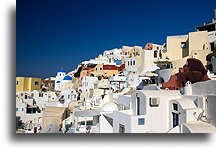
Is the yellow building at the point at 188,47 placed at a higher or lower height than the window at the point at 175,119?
higher

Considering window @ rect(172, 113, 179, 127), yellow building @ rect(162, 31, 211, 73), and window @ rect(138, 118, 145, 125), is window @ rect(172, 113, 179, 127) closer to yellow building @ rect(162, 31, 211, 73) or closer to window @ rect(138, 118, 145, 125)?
window @ rect(138, 118, 145, 125)

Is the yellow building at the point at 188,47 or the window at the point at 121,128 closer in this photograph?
the window at the point at 121,128

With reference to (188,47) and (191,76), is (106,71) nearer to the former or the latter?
(188,47)

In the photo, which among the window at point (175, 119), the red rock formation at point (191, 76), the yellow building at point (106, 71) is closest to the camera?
the window at point (175, 119)

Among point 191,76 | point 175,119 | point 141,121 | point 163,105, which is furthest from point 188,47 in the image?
point 141,121

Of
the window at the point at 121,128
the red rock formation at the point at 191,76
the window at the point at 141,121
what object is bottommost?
the window at the point at 121,128

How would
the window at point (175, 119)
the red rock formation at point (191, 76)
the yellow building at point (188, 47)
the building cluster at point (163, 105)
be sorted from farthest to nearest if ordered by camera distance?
the yellow building at point (188, 47) < the red rock formation at point (191, 76) < the window at point (175, 119) < the building cluster at point (163, 105)

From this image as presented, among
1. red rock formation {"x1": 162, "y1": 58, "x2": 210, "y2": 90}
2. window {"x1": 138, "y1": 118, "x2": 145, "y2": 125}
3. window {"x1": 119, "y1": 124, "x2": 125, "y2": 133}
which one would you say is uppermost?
red rock formation {"x1": 162, "y1": 58, "x2": 210, "y2": 90}

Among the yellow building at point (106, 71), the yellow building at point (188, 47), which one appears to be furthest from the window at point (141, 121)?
the yellow building at point (106, 71)

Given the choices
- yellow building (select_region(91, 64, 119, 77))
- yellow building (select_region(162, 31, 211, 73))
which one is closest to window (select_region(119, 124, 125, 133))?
yellow building (select_region(162, 31, 211, 73))

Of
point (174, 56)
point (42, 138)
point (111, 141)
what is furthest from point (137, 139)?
point (174, 56)

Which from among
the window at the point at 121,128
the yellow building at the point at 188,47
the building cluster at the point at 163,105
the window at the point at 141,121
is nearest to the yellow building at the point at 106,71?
the building cluster at the point at 163,105

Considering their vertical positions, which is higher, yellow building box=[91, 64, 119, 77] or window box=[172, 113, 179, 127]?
yellow building box=[91, 64, 119, 77]

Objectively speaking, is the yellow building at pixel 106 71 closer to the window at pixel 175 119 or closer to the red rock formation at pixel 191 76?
the red rock formation at pixel 191 76
